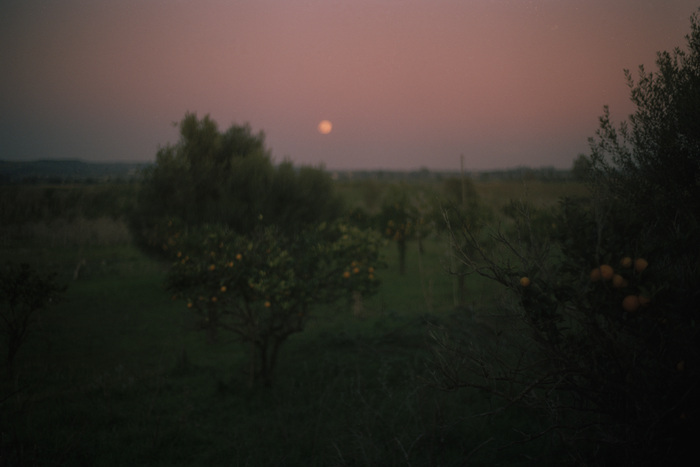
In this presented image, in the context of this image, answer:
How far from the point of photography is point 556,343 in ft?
7.84

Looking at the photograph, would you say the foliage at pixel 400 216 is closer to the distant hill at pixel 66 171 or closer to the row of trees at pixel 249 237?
the row of trees at pixel 249 237

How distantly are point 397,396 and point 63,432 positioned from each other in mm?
5087

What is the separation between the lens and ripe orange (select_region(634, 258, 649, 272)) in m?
1.93

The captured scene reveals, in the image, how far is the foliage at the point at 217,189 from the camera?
36.5ft

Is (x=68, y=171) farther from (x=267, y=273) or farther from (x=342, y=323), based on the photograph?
(x=342, y=323)

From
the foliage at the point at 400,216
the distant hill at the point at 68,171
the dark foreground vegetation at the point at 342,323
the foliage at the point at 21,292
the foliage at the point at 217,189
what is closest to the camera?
the dark foreground vegetation at the point at 342,323

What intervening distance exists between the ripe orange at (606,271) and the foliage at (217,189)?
9167mm

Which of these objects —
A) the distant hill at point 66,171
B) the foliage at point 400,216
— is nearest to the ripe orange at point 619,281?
the distant hill at point 66,171

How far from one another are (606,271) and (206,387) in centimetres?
737

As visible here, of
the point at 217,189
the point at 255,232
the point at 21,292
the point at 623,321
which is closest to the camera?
the point at 623,321

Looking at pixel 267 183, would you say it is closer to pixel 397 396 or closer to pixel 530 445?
pixel 397 396

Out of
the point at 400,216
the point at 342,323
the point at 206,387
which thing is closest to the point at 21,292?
the point at 206,387

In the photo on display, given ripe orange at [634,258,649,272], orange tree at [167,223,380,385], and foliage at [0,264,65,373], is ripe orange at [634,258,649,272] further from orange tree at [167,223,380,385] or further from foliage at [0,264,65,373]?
foliage at [0,264,65,373]

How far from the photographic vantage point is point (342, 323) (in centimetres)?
1090
